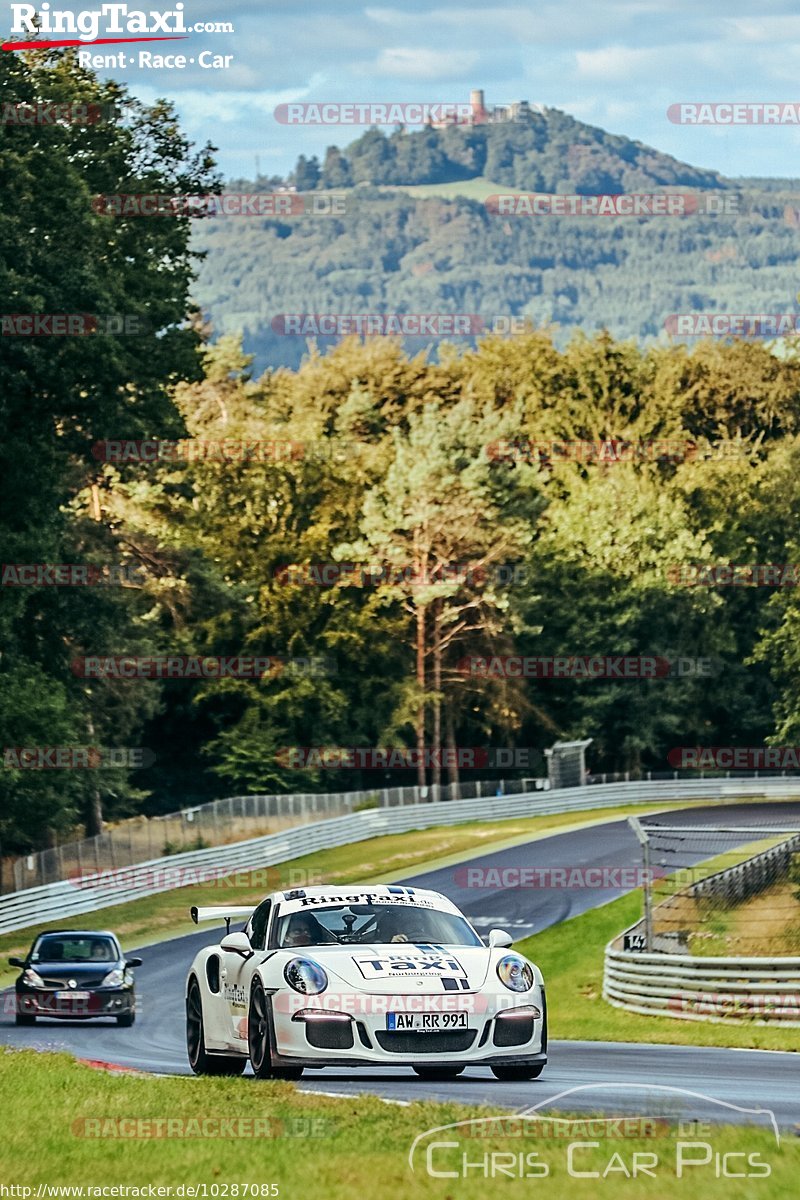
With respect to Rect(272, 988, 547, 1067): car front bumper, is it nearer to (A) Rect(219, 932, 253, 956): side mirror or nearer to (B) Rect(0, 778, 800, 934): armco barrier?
(A) Rect(219, 932, 253, 956): side mirror

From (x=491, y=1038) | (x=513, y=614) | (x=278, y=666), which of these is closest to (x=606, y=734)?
(x=513, y=614)

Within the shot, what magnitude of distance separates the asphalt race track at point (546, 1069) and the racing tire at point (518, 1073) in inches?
3.3

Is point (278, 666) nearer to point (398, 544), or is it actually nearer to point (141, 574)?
point (398, 544)

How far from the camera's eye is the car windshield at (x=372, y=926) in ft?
49.5

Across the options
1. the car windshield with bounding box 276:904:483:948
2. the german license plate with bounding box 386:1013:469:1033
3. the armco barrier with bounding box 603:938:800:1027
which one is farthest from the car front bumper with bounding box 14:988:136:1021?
the german license plate with bounding box 386:1013:469:1033

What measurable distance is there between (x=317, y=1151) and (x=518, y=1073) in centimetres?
493

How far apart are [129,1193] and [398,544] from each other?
73176 mm

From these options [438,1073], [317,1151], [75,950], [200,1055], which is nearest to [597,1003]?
[75,950]

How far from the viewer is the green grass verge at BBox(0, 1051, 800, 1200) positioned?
9.30 metres

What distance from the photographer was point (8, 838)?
179 ft

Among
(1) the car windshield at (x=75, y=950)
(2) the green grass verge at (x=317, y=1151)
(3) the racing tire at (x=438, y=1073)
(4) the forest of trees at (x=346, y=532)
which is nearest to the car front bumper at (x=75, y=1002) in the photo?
(1) the car windshield at (x=75, y=950)

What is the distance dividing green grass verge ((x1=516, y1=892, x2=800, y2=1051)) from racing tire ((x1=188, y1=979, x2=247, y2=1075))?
845 cm

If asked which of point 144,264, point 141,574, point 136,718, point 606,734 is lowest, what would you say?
point 606,734

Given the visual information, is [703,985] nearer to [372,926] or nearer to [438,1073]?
[438,1073]
